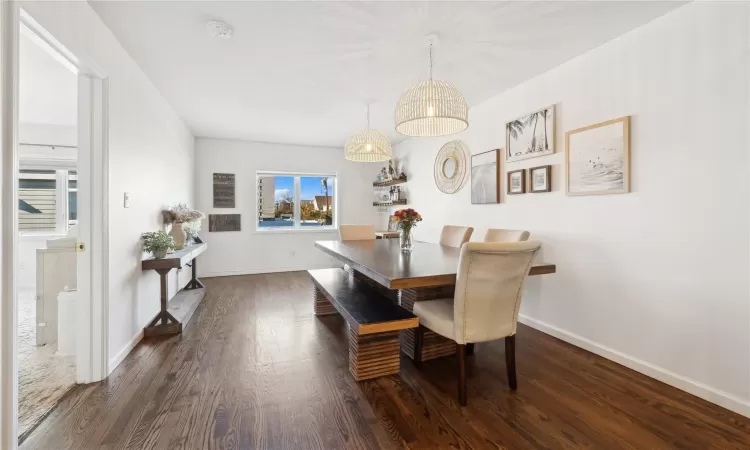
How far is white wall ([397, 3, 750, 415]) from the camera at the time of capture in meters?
1.79

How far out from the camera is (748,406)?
173cm

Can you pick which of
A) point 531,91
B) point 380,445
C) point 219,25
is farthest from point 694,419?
point 219,25

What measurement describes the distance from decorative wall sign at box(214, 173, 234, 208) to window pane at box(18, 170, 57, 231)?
2262 millimetres

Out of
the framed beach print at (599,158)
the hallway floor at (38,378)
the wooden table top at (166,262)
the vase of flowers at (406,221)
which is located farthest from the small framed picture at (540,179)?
the hallway floor at (38,378)

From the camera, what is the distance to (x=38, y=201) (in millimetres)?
4828

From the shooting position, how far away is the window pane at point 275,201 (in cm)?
583

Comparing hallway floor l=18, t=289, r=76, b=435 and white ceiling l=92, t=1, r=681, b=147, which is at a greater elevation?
white ceiling l=92, t=1, r=681, b=147

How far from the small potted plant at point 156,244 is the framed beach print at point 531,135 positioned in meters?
3.42

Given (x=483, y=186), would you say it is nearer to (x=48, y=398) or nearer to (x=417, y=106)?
(x=417, y=106)

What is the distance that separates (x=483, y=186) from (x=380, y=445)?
2854 mm

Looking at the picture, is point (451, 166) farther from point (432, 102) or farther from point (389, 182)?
point (432, 102)

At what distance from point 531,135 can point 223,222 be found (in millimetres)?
4801

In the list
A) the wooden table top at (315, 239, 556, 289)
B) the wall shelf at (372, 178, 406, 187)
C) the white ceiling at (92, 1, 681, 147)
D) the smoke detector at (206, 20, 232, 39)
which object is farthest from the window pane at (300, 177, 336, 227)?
the smoke detector at (206, 20, 232, 39)

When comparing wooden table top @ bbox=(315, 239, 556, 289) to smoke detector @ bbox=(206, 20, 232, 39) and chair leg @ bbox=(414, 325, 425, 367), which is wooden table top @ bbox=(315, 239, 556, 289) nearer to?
chair leg @ bbox=(414, 325, 425, 367)
